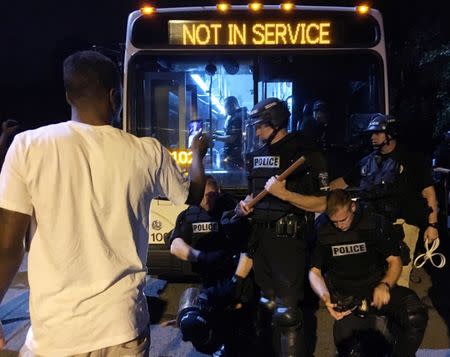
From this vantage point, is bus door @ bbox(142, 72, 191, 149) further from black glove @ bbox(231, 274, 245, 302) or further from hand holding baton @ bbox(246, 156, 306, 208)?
hand holding baton @ bbox(246, 156, 306, 208)

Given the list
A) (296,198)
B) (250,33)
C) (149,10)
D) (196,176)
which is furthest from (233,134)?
(196,176)

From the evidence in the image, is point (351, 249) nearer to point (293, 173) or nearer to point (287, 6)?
point (293, 173)

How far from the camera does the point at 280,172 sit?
3750 millimetres

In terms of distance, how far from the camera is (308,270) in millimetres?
3939

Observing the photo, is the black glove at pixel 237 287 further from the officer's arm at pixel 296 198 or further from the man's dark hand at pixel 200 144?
the man's dark hand at pixel 200 144

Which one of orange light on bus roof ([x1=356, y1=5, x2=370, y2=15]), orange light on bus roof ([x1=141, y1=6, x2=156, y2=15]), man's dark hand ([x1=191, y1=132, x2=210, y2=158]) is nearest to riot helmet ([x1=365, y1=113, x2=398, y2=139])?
orange light on bus roof ([x1=356, y1=5, x2=370, y2=15])

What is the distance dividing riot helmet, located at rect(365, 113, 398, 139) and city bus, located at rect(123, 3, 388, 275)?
1.53 ft

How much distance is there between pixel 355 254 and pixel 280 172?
77 cm

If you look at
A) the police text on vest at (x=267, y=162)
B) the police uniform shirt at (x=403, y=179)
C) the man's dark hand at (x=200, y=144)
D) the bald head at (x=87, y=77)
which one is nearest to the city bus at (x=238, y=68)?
the police uniform shirt at (x=403, y=179)

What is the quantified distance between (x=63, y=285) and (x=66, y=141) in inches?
18.2

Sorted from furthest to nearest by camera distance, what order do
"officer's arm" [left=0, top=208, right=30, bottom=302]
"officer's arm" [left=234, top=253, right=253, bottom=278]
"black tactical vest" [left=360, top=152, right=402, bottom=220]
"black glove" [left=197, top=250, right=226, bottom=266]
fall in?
"black tactical vest" [left=360, top=152, right=402, bottom=220]
"black glove" [left=197, top=250, right=226, bottom=266]
"officer's arm" [left=234, top=253, right=253, bottom=278]
"officer's arm" [left=0, top=208, right=30, bottom=302]

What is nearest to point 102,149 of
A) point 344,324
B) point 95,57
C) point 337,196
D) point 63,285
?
point 95,57

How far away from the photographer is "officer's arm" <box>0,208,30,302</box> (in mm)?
1776

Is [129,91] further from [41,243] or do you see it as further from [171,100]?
[41,243]
